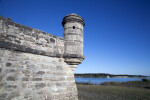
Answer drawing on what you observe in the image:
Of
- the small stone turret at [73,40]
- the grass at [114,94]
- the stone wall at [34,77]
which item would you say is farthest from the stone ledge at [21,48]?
the grass at [114,94]

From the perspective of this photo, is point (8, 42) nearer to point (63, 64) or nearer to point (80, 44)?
point (63, 64)

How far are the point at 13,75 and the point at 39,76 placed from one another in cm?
86

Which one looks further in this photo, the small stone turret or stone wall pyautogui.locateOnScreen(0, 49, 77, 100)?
the small stone turret

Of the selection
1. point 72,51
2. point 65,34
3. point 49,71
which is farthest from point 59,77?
A: point 65,34

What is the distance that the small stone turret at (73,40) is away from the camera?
4.34m

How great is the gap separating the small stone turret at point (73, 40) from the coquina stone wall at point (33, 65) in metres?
0.05

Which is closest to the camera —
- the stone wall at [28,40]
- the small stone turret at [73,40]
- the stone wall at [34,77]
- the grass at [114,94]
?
the stone wall at [34,77]

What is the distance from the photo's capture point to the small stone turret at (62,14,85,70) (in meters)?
4.34

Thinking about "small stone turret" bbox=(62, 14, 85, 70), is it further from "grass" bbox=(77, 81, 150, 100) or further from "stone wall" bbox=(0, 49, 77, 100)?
"grass" bbox=(77, 81, 150, 100)

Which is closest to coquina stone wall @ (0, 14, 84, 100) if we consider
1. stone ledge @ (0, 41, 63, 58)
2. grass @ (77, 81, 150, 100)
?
stone ledge @ (0, 41, 63, 58)

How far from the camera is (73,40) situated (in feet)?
14.7

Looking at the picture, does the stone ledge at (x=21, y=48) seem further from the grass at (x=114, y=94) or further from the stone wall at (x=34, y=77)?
the grass at (x=114, y=94)

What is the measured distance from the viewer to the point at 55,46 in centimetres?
434

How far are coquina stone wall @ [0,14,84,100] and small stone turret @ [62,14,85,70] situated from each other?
49 mm
